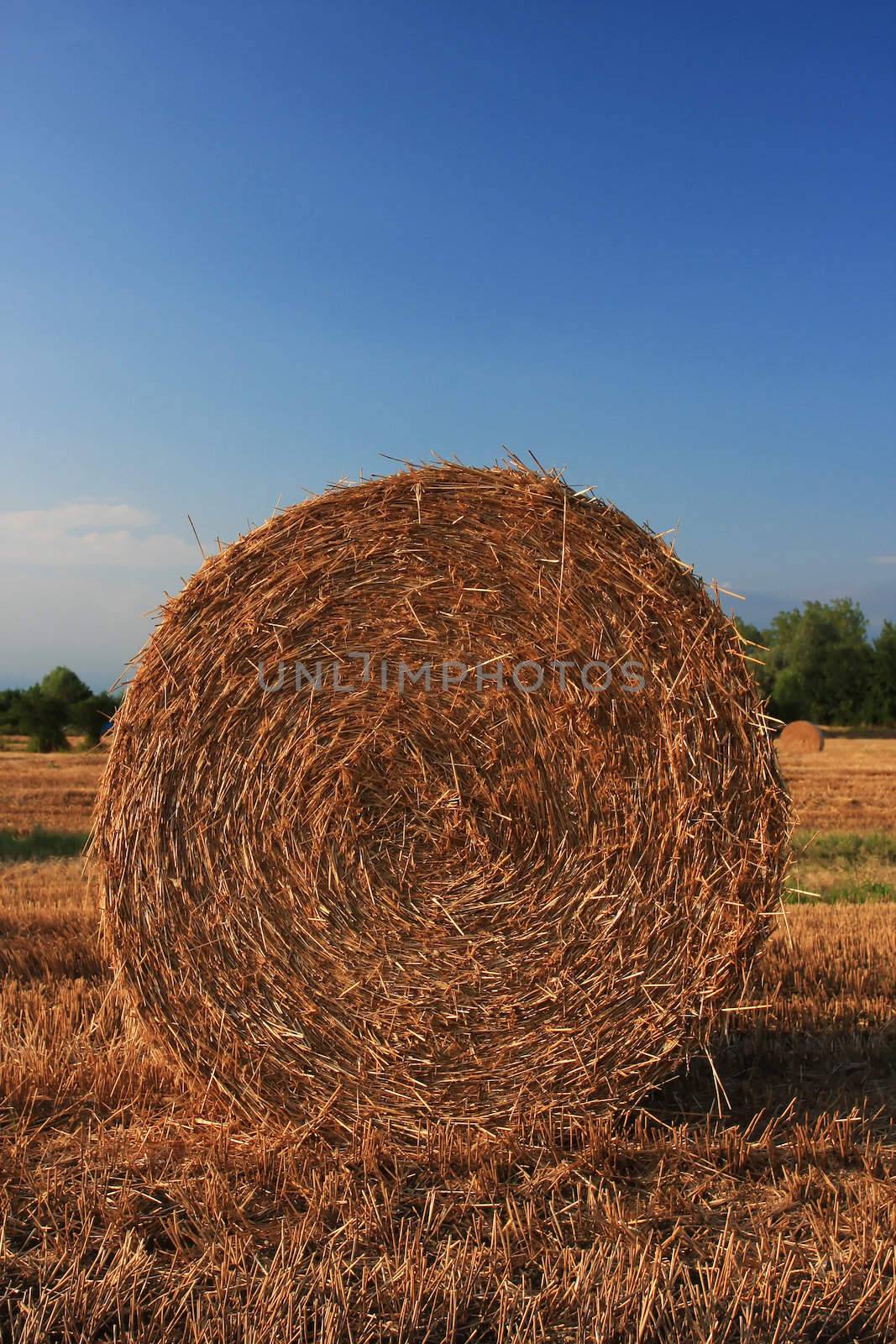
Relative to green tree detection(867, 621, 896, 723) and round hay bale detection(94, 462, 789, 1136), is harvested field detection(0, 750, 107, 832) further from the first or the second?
green tree detection(867, 621, 896, 723)

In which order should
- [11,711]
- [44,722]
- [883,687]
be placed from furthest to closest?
[883,687] → [11,711] → [44,722]

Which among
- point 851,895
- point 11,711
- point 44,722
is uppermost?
point 11,711

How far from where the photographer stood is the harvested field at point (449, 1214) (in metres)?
2.75

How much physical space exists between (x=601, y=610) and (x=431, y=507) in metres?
0.74

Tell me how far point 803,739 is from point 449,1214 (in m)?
23.6

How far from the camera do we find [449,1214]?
338 cm

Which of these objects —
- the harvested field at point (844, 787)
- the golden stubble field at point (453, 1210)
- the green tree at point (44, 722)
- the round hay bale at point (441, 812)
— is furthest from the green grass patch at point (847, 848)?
the green tree at point (44, 722)

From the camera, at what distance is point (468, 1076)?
385 centimetres

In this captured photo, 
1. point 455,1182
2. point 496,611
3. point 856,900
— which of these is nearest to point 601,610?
point 496,611

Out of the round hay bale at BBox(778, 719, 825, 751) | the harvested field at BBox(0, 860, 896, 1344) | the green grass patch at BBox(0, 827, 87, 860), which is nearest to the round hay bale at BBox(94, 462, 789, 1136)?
the harvested field at BBox(0, 860, 896, 1344)

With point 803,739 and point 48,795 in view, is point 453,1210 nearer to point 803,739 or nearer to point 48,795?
point 48,795

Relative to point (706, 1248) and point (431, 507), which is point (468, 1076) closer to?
point (706, 1248)

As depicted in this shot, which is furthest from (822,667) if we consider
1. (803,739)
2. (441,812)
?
(441,812)

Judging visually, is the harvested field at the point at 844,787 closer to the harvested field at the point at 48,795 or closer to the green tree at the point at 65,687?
the harvested field at the point at 48,795
